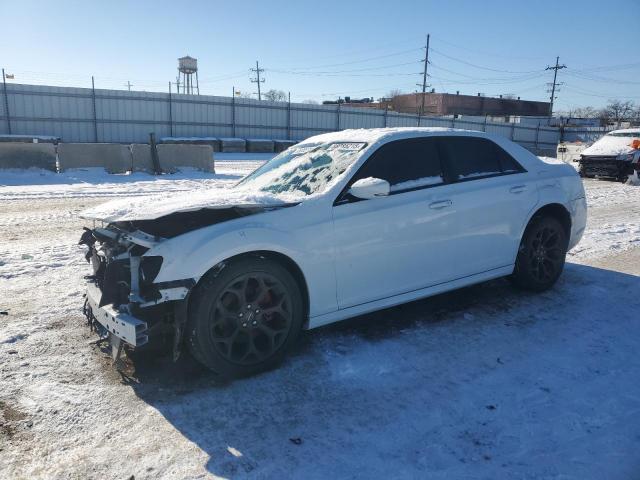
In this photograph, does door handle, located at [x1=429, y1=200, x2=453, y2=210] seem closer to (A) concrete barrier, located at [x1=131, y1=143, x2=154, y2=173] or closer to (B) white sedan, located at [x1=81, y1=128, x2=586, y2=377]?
(B) white sedan, located at [x1=81, y1=128, x2=586, y2=377]

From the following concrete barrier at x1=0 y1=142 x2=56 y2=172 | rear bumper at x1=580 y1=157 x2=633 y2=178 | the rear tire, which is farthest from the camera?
rear bumper at x1=580 y1=157 x2=633 y2=178

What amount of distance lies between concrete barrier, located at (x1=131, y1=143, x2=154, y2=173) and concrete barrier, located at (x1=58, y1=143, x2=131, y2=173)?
0.14m

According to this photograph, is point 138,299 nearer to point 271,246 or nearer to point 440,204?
point 271,246

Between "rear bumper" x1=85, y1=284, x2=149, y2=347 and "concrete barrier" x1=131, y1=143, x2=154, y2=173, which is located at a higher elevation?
"concrete barrier" x1=131, y1=143, x2=154, y2=173

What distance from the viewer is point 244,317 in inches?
131

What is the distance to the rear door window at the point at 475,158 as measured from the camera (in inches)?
178

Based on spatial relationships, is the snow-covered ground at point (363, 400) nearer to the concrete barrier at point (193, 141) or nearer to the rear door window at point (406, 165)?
the rear door window at point (406, 165)

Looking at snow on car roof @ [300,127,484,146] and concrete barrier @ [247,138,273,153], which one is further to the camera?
concrete barrier @ [247,138,273,153]

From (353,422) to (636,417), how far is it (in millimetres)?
1701

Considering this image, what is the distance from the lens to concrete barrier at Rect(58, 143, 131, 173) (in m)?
14.7

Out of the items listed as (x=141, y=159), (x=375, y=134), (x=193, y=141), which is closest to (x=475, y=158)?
(x=375, y=134)

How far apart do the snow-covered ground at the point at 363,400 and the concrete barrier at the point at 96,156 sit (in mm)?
10824

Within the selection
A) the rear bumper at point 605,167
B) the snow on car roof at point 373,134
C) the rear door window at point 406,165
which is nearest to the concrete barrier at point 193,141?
the rear bumper at point 605,167

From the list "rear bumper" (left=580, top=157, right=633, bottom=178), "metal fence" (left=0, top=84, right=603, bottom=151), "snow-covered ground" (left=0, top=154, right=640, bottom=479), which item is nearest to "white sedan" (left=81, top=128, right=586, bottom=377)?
"snow-covered ground" (left=0, top=154, right=640, bottom=479)
